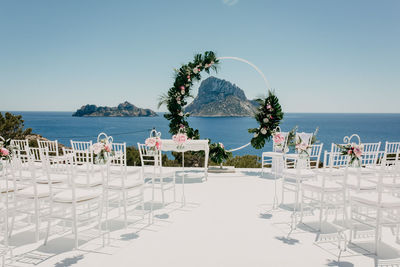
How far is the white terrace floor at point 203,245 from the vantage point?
2.95 metres

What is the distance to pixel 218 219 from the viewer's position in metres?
4.33

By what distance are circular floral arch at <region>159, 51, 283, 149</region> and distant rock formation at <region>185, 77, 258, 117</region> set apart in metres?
65.7

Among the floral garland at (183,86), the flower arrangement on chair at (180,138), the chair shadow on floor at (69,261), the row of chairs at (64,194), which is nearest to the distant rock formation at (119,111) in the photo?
the floral garland at (183,86)

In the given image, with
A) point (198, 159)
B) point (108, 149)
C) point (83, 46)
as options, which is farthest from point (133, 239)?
point (83, 46)

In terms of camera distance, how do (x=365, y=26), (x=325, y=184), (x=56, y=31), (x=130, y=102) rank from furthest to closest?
(x=130, y=102) < (x=56, y=31) < (x=365, y=26) < (x=325, y=184)

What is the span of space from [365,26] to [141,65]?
99.6 feet

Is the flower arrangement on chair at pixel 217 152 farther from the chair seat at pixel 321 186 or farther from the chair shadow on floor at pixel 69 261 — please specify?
the chair shadow on floor at pixel 69 261

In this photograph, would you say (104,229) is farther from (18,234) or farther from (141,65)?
(141,65)

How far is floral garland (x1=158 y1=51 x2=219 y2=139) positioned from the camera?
8.52 m

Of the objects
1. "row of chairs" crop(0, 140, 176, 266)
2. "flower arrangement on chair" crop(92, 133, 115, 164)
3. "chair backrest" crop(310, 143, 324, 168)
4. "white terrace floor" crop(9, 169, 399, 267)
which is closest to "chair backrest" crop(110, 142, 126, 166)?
"row of chairs" crop(0, 140, 176, 266)

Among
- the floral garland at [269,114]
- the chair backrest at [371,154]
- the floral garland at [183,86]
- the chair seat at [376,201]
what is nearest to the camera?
the chair seat at [376,201]

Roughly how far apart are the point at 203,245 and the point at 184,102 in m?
5.83

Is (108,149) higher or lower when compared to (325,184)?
A: higher

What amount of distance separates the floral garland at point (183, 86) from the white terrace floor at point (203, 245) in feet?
13.4
